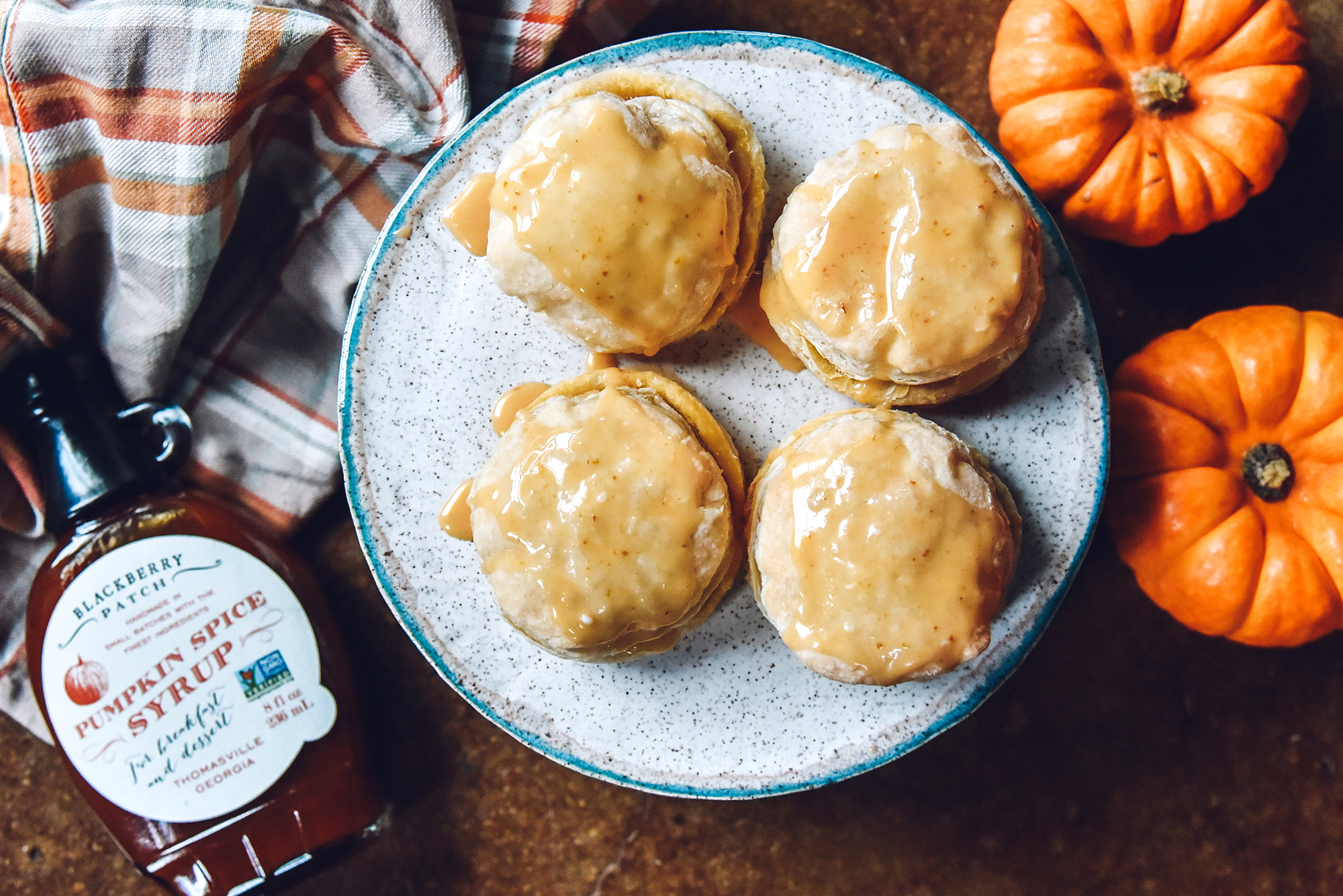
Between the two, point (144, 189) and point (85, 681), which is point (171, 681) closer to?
point (85, 681)

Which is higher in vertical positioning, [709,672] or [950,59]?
[950,59]

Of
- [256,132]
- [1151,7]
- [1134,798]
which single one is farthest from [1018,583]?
[256,132]

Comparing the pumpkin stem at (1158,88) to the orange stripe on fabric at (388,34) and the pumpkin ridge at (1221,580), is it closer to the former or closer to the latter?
the pumpkin ridge at (1221,580)

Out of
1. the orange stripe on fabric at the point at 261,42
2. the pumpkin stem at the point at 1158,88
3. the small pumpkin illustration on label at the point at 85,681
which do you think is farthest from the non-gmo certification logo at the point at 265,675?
the pumpkin stem at the point at 1158,88

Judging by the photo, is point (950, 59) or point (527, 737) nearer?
point (527, 737)

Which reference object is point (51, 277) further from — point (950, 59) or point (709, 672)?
point (950, 59)

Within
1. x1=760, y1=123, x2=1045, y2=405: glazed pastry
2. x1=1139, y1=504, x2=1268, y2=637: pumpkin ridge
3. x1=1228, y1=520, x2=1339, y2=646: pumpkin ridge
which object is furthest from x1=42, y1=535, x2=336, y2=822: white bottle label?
x1=1228, y1=520, x2=1339, y2=646: pumpkin ridge

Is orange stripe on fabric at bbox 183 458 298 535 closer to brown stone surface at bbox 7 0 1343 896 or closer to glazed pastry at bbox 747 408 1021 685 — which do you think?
brown stone surface at bbox 7 0 1343 896
